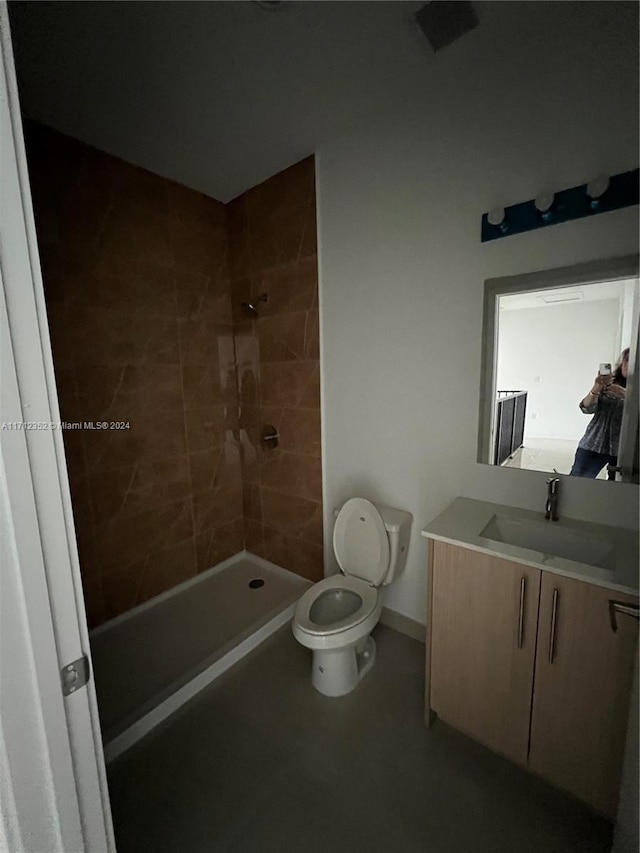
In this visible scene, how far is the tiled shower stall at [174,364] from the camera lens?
1.78 m

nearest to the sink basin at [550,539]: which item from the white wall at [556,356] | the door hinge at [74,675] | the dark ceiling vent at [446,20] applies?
the white wall at [556,356]

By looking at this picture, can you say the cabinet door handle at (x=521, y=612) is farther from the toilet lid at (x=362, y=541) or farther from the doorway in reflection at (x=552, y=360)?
the toilet lid at (x=362, y=541)

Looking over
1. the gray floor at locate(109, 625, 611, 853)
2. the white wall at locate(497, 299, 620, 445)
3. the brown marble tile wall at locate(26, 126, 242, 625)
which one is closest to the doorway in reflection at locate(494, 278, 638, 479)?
the white wall at locate(497, 299, 620, 445)

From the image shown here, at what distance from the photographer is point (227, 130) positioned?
1.67 metres

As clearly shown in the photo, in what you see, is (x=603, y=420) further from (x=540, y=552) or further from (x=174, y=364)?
(x=174, y=364)

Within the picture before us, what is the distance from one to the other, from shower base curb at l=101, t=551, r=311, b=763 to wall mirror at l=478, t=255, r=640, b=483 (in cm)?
145

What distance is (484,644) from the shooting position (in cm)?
123

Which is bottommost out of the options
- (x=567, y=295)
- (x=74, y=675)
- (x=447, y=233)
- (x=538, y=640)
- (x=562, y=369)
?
(x=538, y=640)

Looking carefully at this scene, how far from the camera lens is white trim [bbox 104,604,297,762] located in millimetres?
1386

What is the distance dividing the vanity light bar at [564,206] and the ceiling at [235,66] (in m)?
0.43

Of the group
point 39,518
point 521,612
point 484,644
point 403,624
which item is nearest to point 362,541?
point 403,624

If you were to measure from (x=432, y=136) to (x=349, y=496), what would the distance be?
173 cm

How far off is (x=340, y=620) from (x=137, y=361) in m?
1.75

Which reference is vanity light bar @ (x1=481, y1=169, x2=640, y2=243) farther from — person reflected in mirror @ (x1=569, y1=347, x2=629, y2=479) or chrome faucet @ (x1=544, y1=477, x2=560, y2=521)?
chrome faucet @ (x1=544, y1=477, x2=560, y2=521)
